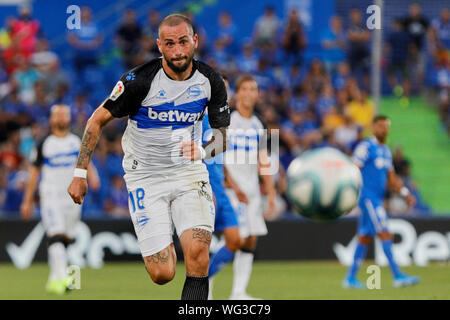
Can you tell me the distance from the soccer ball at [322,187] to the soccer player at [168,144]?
3.64ft

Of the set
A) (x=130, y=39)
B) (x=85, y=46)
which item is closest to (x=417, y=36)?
(x=130, y=39)

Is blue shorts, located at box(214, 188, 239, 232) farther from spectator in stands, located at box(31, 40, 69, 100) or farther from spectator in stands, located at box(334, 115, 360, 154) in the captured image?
spectator in stands, located at box(31, 40, 69, 100)

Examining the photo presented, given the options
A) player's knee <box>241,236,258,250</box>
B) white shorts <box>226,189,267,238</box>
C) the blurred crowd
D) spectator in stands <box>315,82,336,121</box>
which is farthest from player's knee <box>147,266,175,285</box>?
spectator in stands <box>315,82,336,121</box>

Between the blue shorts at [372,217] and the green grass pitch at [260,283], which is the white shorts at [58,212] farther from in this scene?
the blue shorts at [372,217]

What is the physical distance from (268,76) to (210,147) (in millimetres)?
13368

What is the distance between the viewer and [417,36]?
1984 cm

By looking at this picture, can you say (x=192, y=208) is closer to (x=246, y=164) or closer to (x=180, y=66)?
(x=180, y=66)

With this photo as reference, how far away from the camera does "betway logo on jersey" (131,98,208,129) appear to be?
6.96 meters

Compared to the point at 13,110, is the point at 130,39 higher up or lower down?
higher up

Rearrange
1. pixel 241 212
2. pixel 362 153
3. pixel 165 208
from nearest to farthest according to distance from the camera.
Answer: pixel 165 208 < pixel 241 212 < pixel 362 153

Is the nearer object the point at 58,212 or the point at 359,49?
the point at 58,212

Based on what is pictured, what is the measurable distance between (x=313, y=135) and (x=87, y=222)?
4717mm

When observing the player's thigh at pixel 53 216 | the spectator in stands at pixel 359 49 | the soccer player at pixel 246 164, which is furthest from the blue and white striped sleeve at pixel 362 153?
the spectator in stands at pixel 359 49

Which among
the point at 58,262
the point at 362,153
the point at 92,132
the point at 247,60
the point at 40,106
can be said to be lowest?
the point at 58,262
